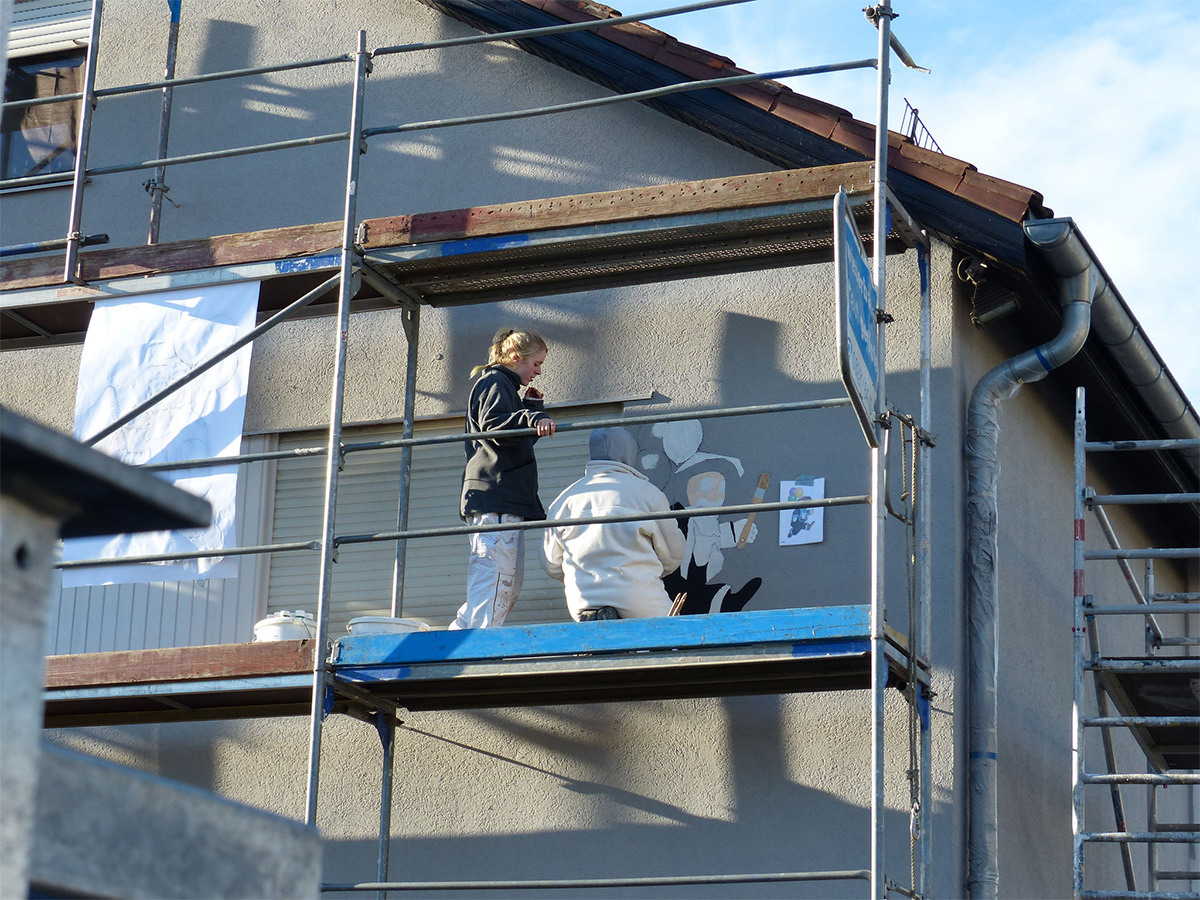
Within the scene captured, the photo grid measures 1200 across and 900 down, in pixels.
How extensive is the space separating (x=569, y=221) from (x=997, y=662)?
2867 mm

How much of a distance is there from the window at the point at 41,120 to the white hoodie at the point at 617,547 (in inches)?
180

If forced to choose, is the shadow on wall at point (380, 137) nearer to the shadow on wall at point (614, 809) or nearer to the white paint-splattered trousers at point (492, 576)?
the white paint-splattered trousers at point (492, 576)

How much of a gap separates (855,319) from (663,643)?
148cm

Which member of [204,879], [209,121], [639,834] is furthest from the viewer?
[209,121]

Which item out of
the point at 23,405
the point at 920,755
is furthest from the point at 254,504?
the point at 920,755

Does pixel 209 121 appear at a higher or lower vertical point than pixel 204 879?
higher

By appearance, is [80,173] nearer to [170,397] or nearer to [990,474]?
[170,397]

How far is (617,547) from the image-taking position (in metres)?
6.93

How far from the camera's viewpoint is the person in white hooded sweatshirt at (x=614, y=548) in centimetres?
688

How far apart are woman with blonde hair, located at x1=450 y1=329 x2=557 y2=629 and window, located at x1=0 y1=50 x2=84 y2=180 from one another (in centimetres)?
401

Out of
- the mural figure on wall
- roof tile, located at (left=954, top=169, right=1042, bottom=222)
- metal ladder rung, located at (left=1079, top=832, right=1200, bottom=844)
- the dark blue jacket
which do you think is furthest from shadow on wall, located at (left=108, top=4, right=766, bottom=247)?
metal ladder rung, located at (left=1079, top=832, right=1200, bottom=844)

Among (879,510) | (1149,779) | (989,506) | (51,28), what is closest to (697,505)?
(989,506)

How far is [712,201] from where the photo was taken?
6695 mm

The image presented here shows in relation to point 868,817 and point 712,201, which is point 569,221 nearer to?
point 712,201
